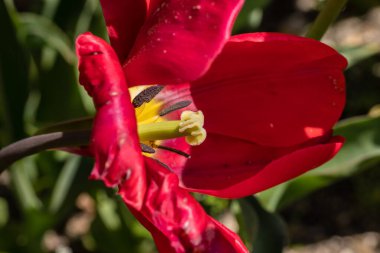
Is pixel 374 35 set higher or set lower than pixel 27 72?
lower

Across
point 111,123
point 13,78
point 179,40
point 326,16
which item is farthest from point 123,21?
point 13,78

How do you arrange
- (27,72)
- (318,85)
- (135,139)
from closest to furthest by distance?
1. (135,139)
2. (318,85)
3. (27,72)

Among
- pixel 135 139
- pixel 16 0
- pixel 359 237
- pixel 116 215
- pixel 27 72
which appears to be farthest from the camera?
pixel 16 0

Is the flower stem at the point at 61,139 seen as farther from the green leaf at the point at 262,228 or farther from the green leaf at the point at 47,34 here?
the green leaf at the point at 47,34

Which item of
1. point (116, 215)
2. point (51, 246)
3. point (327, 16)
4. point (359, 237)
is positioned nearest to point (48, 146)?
point (327, 16)

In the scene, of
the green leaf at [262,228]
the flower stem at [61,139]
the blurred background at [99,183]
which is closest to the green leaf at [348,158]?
the blurred background at [99,183]

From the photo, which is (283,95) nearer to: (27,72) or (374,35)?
(27,72)

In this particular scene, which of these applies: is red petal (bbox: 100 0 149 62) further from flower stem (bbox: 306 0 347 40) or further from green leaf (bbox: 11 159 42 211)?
green leaf (bbox: 11 159 42 211)
